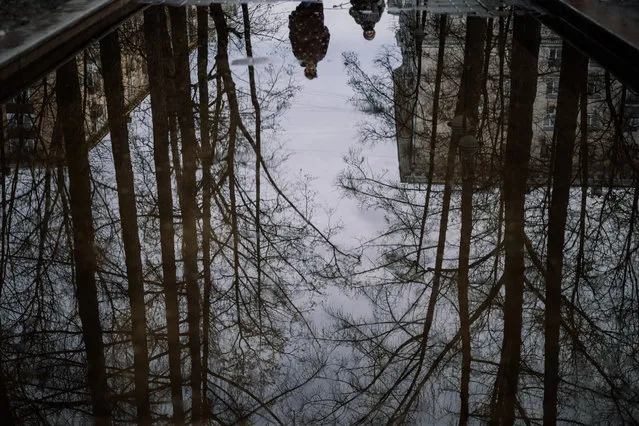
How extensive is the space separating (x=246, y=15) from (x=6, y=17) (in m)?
4.48

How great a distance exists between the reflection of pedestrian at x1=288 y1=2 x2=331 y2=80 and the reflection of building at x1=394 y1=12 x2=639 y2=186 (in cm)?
190

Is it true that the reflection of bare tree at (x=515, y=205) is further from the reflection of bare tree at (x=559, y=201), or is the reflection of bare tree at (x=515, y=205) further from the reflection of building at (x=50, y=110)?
the reflection of building at (x=50, y=110)

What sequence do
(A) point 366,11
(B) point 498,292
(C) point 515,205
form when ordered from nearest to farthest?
(B) point 498,292 < (C) point 515,205 < (A) point 366,11

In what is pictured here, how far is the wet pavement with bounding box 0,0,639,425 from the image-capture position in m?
3.84

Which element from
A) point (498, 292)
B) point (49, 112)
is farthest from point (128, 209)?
point (498, 292)

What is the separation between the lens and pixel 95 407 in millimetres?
3682

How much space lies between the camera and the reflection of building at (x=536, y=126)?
20.1ft

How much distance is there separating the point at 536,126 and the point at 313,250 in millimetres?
2582

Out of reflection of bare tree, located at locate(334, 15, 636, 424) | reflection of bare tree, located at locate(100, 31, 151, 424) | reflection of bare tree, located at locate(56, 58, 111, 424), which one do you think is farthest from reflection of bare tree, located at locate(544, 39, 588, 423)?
reflection of bare tree, located at locate(56, 58, 111, 424)

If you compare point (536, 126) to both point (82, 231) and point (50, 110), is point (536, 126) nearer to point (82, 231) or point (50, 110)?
point (82, 231)

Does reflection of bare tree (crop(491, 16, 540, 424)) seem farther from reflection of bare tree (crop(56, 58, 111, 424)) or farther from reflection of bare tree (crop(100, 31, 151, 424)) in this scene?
reflection of bare tree (crop(56, 58, 111, 424))

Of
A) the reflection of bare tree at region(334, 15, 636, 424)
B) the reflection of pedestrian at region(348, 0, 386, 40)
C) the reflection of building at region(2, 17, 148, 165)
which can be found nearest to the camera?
the reflection of bare tree at region(334, 15, 636, 424)

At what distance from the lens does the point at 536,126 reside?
662 cm

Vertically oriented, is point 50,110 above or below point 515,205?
above
